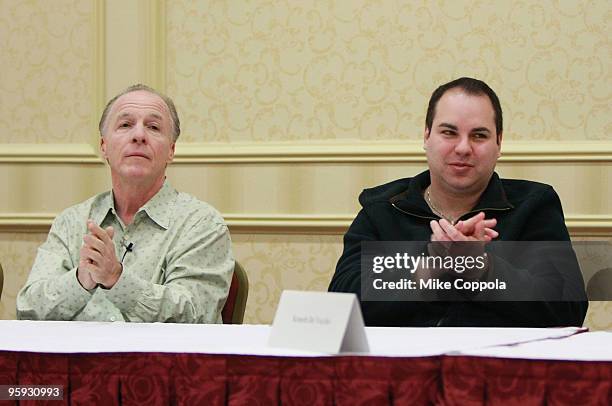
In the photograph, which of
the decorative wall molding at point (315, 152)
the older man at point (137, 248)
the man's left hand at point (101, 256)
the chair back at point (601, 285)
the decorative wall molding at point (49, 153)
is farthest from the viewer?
the decorative wall molding at point (49, 153)

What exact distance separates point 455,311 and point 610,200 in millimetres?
1466

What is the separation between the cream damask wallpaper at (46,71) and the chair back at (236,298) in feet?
4.83

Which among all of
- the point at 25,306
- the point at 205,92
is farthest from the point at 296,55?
the point at 25,306

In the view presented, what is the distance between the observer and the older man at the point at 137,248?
81.1 inches

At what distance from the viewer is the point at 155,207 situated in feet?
7.75

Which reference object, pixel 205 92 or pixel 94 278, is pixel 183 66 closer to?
pixel 205 92

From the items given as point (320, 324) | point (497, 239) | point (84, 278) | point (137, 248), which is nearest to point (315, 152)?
point (137, 248)

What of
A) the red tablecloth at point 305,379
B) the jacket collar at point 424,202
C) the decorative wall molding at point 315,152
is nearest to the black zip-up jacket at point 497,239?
the jacket collar at point 424,202

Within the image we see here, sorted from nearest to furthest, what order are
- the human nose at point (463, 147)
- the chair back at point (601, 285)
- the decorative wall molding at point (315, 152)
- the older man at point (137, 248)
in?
the older man at point (137, 248), the human nose at point (463, 147), the chair back at point (601, 285), the decorative wall molding at point (315, 152)

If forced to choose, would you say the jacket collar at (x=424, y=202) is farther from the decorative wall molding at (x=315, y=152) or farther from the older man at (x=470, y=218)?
the decorative wall molding at (x=315, y=152)

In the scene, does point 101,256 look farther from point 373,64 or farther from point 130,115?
point 373,64

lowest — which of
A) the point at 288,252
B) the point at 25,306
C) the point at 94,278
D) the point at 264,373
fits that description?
the point at 288,252

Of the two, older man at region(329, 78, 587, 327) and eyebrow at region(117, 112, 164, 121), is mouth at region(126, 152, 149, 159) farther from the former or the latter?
older man at region(329, 78, 587, 327)

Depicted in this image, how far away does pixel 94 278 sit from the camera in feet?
6.64
